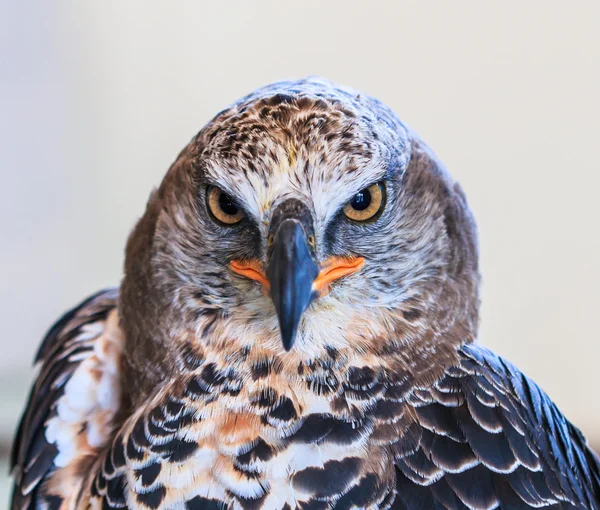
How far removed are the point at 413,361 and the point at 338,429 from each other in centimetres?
13

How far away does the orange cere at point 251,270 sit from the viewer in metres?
0.74

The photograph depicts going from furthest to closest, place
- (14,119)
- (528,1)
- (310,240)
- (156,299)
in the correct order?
(14,119) < (528,1) < (156,299) < (310,240)

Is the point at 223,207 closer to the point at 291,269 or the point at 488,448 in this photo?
the point at 291,269

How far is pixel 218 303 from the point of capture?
0.80 metres

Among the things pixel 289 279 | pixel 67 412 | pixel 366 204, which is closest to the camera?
pixel 289 279

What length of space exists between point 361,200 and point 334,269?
0.08 meters

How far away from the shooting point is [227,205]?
0.76m

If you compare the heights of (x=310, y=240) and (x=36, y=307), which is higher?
(x=310, y=240)

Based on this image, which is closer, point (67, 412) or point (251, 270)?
point (251, 270)

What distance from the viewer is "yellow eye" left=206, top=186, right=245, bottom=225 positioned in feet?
2.48

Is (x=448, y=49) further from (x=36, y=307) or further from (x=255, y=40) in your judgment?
(x=36, y=307)

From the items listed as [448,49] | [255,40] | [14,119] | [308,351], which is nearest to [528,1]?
[448,49]

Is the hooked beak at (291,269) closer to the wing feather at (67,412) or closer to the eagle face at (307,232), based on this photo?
the eagle face at (307,232)

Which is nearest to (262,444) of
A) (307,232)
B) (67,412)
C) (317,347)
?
(317,347)
